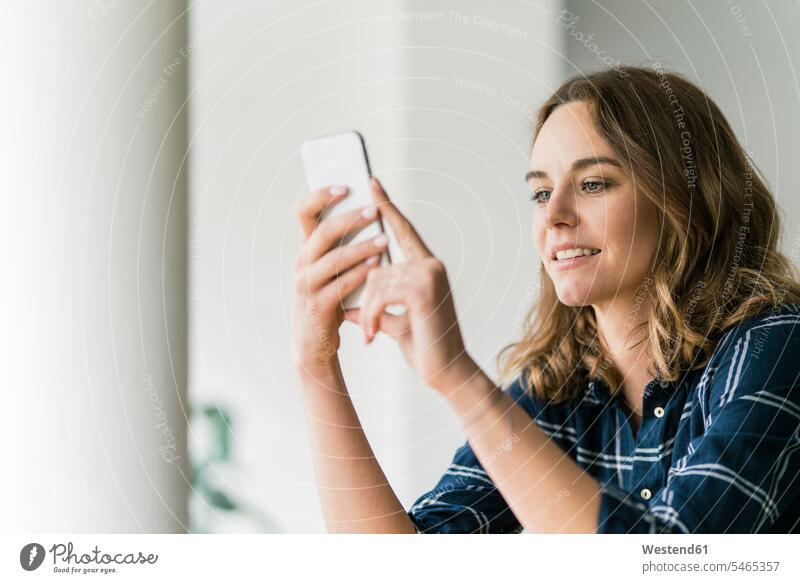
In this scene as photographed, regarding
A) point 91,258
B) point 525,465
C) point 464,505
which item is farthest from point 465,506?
point 91,258

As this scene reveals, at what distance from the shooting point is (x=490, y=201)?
61cm

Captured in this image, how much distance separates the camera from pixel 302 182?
0.55 metres

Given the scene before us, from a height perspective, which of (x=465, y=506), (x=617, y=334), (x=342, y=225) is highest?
(x=342, y=225)

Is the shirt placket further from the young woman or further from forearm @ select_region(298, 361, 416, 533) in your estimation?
forearm @ select_region(298, 361, 416, 533)

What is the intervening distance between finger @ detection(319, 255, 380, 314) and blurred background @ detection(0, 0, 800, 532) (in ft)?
0.11

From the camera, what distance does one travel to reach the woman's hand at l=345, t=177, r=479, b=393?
1.62 ft

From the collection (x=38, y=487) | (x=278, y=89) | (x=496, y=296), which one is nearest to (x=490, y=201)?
(x=496, y=296)

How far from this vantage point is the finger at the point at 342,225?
50cm

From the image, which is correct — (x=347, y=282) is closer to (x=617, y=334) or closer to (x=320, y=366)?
(x=320, y=366)

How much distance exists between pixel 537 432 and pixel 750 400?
13 cm

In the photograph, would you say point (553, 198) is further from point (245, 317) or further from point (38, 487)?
point (38, 487)

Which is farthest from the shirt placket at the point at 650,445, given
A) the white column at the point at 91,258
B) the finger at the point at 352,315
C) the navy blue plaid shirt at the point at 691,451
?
the white column at the point at 91,258

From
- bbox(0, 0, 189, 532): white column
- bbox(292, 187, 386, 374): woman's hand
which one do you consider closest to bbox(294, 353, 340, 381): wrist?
bbox(292, 187, 386, 374): woman's hand

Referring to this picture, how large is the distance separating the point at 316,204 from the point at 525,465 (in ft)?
0.70
